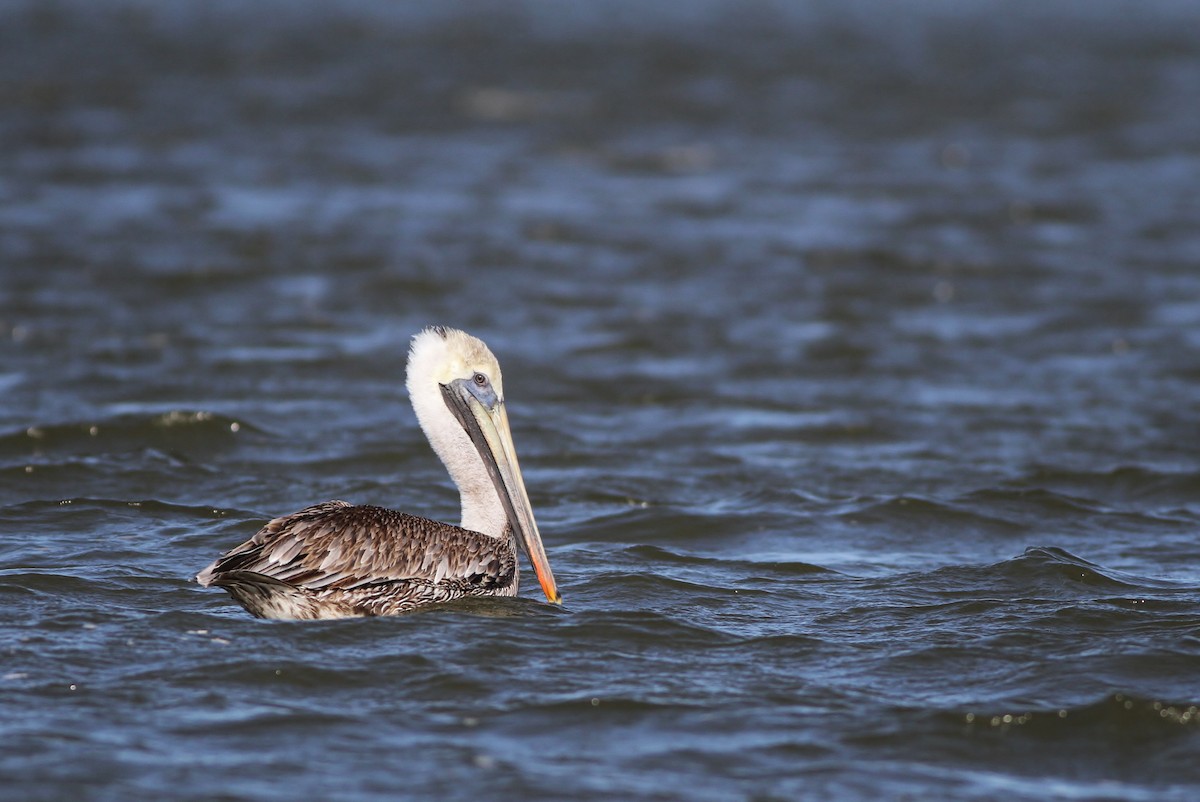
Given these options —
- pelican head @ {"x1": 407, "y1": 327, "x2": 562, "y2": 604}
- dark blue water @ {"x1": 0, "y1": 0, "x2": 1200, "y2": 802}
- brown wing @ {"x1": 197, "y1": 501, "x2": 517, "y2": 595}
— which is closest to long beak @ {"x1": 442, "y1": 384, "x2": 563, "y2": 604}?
pelican head @ {"x1": 407, "y1": 327, "x2": 562, "y2": 604}

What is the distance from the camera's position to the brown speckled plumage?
18.2ft

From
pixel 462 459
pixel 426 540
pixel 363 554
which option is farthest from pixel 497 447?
pixel 363 554

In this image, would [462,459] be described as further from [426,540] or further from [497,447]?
[426,540]

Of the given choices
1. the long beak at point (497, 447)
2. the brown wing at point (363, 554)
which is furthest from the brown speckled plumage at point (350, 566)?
the long beak at point (497, 447)

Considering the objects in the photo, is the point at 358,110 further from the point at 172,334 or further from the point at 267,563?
the point at 267,563

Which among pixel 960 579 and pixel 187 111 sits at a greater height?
pixel 187 111

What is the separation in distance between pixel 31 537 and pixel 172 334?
4.20 meters

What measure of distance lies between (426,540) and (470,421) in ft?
2.16

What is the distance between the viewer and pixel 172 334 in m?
10.9

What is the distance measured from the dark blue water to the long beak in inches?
13.8

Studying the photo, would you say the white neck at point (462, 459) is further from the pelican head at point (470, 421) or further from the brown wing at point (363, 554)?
the brown wing at point (363, 554)

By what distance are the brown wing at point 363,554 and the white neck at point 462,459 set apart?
0.75ft

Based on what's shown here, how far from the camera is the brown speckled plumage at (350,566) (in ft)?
18.2

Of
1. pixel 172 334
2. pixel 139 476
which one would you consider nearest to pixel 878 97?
pixel 172 334
